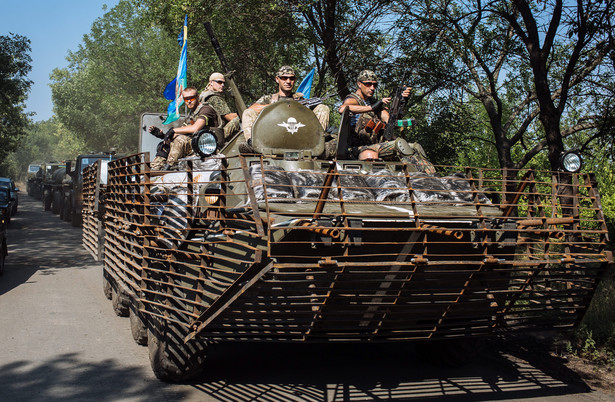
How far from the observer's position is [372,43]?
13523 millimetres

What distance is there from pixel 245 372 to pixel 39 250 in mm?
10759

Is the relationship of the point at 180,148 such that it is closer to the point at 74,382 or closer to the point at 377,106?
the point at 377,106

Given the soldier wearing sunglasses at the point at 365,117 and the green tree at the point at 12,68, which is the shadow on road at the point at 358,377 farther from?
the green tree at the point at 12,68

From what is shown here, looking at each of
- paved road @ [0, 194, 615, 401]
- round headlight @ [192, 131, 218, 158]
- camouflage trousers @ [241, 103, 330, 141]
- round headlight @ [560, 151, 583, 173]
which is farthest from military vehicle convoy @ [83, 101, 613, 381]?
camouflage trousers @ [241, 103, 330, 141]

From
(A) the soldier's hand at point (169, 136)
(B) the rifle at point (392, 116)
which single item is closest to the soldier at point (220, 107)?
(A) the soldier's hand at point (169, 136)

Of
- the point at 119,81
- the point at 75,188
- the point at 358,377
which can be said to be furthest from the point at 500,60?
the point at 119,81

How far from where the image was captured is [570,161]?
230 inches

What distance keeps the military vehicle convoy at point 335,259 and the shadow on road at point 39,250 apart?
5.65 m

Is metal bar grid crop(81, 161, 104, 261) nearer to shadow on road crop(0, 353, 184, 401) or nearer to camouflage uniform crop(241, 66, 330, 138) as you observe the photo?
camouflage uniform crop(241, 66, 330, 138)

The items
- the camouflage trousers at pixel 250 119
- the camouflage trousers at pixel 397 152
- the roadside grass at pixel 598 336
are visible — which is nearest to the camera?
the roadside grass at pixel 598 336

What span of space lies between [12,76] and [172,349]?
24.9 meters

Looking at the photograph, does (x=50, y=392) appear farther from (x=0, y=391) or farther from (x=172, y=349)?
(x=172, y=349)

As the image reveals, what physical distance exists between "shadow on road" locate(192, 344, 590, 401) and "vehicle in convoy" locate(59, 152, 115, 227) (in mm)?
13411

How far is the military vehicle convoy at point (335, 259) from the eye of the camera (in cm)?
478
